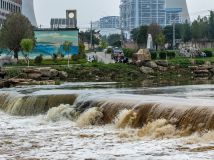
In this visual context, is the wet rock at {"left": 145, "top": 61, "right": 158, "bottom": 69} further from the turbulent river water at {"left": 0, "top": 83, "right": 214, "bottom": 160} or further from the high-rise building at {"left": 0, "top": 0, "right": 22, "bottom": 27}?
the high-rise building at {"left": 0, "top": 0, "right": 22, "bottom": 27}

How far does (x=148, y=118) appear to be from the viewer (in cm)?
2055

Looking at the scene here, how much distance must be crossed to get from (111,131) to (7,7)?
335 feet

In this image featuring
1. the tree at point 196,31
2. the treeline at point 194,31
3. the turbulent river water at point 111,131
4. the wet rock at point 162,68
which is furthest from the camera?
the treeline at point 194,31

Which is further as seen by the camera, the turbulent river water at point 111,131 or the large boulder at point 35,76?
the large boulder at point 35,76

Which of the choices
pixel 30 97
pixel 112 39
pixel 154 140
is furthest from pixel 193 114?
pixel 112 39

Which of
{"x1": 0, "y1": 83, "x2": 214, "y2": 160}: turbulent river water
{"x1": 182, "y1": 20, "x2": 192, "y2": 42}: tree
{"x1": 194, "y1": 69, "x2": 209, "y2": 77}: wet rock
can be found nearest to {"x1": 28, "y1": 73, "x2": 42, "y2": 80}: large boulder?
{"x1": 194, "y1": 69, "x2": 209, "y2": 77}: wet rock

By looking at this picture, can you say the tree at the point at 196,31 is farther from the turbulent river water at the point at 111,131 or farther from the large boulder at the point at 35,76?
the turbulent river water at the point at 111,131

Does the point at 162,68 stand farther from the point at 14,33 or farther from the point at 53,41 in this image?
the point at 14,33

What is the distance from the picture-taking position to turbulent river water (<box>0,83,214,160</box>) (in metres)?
15.8

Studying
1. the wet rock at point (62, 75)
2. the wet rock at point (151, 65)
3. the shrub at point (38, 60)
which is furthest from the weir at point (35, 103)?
the shrub at point (38, 60)

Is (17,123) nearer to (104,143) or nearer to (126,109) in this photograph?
(126,109)

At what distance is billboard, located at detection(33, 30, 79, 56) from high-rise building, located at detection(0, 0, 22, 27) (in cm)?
3884

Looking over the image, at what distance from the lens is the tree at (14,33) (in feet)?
231

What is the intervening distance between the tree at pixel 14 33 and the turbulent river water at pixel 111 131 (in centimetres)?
4354
